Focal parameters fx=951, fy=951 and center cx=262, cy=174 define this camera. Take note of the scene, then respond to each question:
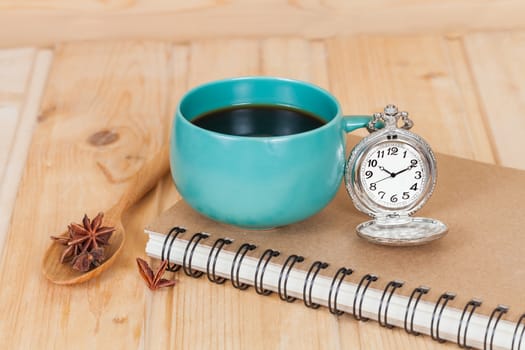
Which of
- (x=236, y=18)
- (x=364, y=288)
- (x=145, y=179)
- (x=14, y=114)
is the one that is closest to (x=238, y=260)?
(x=364, y=288)

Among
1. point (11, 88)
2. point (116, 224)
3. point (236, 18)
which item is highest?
point (236, 18)

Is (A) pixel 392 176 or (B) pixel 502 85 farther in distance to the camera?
(B) pixel 502 85

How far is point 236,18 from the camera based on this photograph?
1804mm

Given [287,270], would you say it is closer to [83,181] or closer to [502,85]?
[83,181]

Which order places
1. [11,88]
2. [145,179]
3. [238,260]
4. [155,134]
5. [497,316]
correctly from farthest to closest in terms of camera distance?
1. [11,88]
2. [155,134]
3. [145,179]
4. [238,260]
5. [497,316]

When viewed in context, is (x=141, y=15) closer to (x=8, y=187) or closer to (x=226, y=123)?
(x=8, y=187)

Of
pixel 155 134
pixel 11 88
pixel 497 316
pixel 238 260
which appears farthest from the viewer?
pixel 11 88

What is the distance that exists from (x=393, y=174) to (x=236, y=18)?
0.84 m

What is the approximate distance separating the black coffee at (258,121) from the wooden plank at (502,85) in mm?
373

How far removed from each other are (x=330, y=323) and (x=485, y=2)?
3.28 ft

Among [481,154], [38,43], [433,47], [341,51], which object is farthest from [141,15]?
[481,154]

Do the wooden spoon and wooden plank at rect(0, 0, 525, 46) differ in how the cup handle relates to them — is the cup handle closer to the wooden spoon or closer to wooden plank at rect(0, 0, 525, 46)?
the wooden spoon

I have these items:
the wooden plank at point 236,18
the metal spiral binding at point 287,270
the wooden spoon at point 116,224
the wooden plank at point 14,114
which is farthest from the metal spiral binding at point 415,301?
the wooden plank at point 236,18

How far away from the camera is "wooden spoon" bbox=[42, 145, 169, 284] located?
105 centimetres
